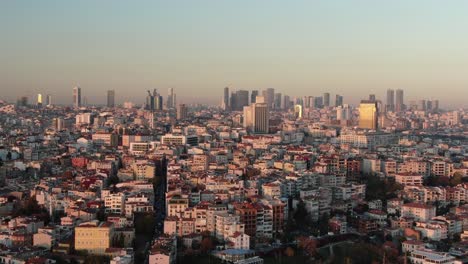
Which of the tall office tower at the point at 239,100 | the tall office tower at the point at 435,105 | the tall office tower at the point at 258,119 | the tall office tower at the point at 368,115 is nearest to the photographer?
the tall office tower at the point at 258,119

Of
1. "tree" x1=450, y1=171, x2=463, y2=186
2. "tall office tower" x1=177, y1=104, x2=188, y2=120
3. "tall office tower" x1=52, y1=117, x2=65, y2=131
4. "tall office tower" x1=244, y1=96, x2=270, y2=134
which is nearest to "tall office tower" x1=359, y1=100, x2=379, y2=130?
"tall office tower" x1=244, y1=96, x2=270, y2=134

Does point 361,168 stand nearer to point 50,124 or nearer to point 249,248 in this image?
point 249,248

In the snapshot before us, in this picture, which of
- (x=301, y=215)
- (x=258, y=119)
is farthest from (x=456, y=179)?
(x=258, y=119)

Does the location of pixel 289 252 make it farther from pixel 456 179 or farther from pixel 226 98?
pixel 226 98

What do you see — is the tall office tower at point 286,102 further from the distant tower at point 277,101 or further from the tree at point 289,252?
the tree at point 289,252

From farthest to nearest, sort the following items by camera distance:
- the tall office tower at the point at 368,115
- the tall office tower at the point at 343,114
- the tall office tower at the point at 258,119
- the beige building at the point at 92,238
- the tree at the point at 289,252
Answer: the tall office tower at the point at 343,114 → the tall office tower at the point at 368,115 → the tall office tower at the point at 258,119 → the tree at the point at 289,252 → the beige building at the point at 92,238

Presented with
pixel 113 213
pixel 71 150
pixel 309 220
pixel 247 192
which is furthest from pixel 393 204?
pixel 71 150

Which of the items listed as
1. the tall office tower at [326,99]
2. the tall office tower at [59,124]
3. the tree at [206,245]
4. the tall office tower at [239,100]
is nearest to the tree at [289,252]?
the tree at [206,245]

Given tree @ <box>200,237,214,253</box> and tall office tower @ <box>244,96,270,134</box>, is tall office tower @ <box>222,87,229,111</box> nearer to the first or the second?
tall office tower @ <box>244,96,270,134</box>

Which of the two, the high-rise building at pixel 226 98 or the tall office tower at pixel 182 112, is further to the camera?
the high-rise building at pixel 226 98
